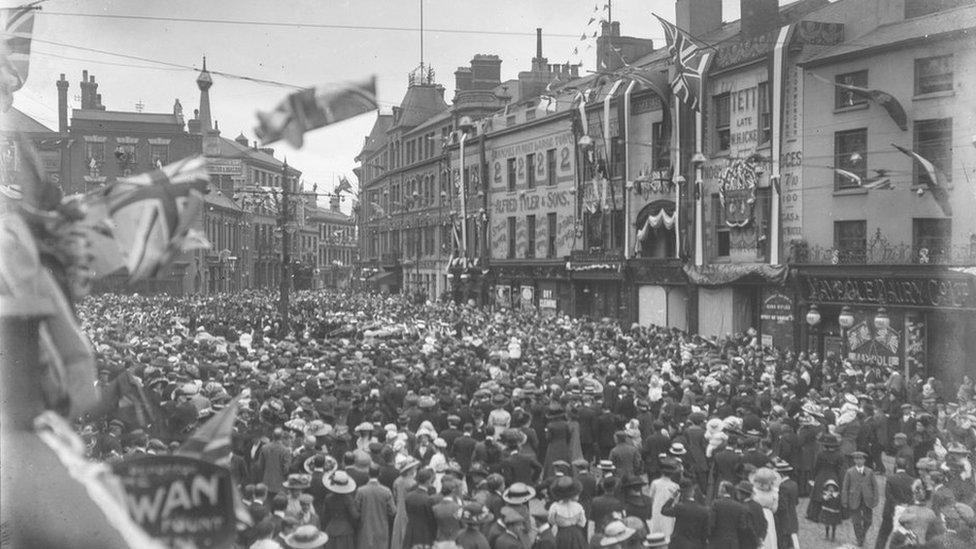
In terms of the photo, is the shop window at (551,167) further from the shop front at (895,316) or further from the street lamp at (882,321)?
the street lamp at (882,321)

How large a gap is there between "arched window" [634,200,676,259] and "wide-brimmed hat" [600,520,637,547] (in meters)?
25.9

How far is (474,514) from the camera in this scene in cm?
823

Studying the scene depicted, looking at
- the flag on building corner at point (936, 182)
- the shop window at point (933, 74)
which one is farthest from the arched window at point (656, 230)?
the flag on building corner at point (936, 182)

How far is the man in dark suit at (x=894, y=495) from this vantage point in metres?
10.2

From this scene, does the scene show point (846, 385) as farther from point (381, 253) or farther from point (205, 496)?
point (381, 253)

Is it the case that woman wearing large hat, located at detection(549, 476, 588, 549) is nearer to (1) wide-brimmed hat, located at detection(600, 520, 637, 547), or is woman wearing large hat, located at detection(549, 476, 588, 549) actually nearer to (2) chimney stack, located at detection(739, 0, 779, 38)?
(1) wide-brimmed hat, located at detection(600, 520, 637, 547)

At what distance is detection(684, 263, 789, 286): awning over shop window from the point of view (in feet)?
89.1

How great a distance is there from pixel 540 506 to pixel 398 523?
15.6 feet

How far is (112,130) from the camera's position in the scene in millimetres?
31875

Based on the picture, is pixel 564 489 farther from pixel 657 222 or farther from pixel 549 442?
pixel 657 222

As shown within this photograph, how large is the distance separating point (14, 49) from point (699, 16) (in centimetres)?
3106

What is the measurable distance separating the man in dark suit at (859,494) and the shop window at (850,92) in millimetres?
16762

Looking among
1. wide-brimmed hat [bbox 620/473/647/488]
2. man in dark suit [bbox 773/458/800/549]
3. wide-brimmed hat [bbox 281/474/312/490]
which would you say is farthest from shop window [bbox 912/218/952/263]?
wide-brimmed hat [bbox 281/474/312/490]

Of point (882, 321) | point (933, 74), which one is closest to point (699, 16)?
point (933, 74)
